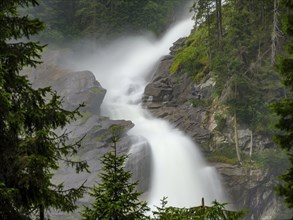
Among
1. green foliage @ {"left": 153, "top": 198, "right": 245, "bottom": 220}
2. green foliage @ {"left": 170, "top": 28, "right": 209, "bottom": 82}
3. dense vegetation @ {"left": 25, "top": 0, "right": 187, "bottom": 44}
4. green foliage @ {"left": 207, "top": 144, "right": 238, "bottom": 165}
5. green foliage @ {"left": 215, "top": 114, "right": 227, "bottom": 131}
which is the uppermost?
Result: dense vegetation @ {"left": 25, "top": 0, "right": 187, "bottom": 44}

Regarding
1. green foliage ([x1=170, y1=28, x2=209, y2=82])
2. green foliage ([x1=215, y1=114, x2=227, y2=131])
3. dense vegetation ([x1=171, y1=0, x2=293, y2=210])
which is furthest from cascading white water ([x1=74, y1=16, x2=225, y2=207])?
green foliage ([x1=170, y1=28, x2=209, y2=82])

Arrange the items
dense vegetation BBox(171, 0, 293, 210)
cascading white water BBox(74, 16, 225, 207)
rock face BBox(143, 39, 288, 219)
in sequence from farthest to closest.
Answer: dense vegetation BBox(171, 0, 293, 210)
rock face BBox(143, 39, 288, 219)
cascading white water BBox(74, 16, 225, 207)

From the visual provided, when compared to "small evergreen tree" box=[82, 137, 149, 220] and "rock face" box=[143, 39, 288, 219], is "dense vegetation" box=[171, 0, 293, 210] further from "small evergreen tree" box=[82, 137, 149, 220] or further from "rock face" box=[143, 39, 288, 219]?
"small evergreen tree" box=[82, 137, 149, 220]

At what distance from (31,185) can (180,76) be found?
30.4m

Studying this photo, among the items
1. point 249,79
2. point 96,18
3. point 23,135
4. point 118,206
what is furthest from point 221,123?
point 96,18

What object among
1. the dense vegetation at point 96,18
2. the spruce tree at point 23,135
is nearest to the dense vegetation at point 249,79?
the spruce tree at point 23,135

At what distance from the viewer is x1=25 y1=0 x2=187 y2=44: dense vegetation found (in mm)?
49769

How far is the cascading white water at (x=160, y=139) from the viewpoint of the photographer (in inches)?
1011

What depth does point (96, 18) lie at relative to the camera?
5050cm

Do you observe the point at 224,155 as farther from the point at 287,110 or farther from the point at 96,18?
the point at 96,18

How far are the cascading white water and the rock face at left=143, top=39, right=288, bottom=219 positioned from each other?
3.00 feet

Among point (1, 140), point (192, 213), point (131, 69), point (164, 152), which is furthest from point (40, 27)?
point (131, 69)

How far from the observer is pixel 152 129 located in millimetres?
30688

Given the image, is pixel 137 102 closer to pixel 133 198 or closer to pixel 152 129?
pixel 152 129
